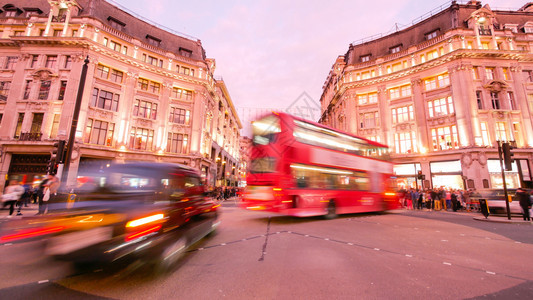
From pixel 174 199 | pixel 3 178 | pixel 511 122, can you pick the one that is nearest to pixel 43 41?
pixel 3 178

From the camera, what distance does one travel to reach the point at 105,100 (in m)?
24.5

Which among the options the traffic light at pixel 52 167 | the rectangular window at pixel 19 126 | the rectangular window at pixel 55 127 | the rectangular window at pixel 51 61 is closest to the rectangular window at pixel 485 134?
the traffic light at pixel 52 167

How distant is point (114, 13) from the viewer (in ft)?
88.0

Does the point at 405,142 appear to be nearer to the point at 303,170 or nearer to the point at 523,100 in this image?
the point at 523,100

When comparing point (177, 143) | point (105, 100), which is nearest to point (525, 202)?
point (177, 143)

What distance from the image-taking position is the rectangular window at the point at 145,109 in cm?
2636

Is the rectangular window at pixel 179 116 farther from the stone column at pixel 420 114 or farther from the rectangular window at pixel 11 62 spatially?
the stone column at pixel 420 114

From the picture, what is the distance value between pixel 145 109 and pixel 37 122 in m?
9.91

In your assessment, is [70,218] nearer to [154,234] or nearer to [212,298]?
[154,234]

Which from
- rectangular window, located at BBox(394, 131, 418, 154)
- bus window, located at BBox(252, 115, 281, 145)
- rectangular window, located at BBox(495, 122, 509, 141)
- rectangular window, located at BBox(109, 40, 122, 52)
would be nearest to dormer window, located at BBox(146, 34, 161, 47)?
rectangular window, located at BBox(109, 40, 122, 52)

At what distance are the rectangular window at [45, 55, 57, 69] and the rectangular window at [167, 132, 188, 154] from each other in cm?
1348

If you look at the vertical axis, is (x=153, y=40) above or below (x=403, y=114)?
above

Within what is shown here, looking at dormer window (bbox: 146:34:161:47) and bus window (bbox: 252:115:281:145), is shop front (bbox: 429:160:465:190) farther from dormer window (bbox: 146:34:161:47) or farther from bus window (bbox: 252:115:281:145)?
dormer window (bbox: 146:34:161:47)

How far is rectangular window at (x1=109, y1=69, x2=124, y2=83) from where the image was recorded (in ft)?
82.5
